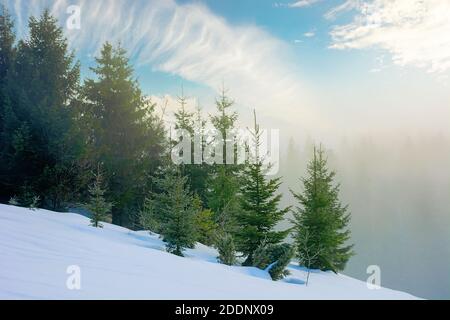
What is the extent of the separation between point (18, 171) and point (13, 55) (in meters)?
10.0

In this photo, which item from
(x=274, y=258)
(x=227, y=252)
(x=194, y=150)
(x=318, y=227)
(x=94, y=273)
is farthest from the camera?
(x=194, y=150)

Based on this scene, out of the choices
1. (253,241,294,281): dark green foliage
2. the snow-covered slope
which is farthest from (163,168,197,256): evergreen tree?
the snow-covered slope

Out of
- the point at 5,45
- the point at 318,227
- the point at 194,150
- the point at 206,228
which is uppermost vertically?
the point at 5,45

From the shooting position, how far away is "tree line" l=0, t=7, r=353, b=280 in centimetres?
1395

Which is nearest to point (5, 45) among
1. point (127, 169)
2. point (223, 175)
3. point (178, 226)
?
point (127, 169)

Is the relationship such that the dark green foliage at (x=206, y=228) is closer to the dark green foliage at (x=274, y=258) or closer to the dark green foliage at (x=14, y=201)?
the dark green foliage at (x=274, y=258)

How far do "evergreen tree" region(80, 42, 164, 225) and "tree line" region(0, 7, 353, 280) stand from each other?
0.25 ft

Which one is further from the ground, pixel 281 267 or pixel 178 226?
pixel 178 226

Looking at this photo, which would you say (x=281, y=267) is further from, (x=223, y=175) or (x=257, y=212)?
(x=223, y=175)

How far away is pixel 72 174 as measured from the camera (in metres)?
19.0

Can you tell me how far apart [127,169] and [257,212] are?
12629mm

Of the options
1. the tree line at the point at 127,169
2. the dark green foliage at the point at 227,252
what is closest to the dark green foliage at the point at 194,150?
the tree line at the point at 127,169

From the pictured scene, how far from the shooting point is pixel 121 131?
24875mm
